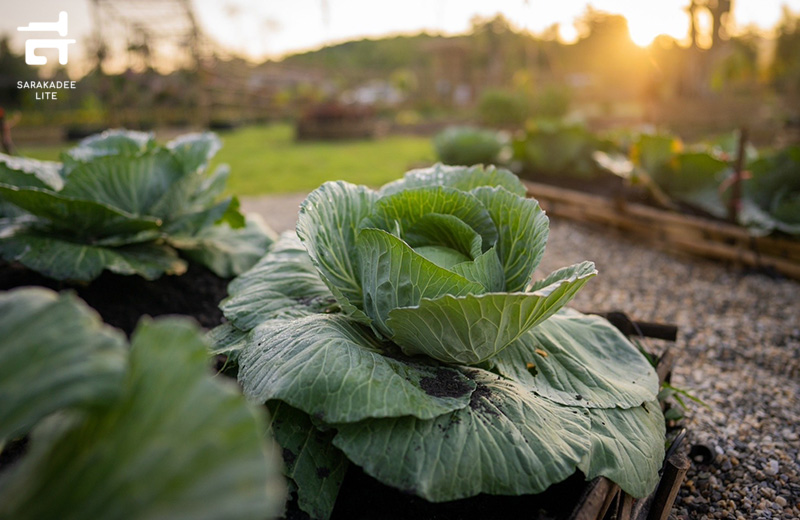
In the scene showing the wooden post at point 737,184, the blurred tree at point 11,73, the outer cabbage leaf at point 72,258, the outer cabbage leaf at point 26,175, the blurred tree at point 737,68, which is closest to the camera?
the outer cabbage leaf at point 72,258

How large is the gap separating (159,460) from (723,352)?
2833 millimetres

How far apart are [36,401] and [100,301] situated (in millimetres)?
1583

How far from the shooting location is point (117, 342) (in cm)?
67

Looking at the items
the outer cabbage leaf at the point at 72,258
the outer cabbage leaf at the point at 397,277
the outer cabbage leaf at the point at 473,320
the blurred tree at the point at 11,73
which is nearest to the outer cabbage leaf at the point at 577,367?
the outer cabbage leaf at the point at 473,320

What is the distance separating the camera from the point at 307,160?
9.26 metres

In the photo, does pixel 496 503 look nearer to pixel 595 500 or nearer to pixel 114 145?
pixel 595 500

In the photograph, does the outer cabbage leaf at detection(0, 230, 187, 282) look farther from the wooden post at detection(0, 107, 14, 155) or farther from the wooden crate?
the wooden crate

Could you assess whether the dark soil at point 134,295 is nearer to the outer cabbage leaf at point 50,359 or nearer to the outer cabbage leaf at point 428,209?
the outer cabbage leaf at point 428,209

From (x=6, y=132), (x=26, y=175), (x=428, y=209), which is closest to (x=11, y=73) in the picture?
(x=6, y=132)

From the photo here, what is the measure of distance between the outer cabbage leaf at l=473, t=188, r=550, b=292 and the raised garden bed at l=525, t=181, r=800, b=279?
9.80ft

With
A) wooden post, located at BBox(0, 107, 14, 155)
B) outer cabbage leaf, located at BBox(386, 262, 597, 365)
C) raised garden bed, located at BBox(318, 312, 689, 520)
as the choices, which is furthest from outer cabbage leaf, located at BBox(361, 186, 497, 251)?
wooden post, located at BBox(0, 107, 14, 155)

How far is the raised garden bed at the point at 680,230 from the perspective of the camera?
3.66 metres

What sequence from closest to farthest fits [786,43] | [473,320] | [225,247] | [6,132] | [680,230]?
[473,320] → [225,247] → [6,132] → [680,230] → [786,43]

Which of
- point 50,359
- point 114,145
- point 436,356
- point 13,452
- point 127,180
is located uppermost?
point 114,145
